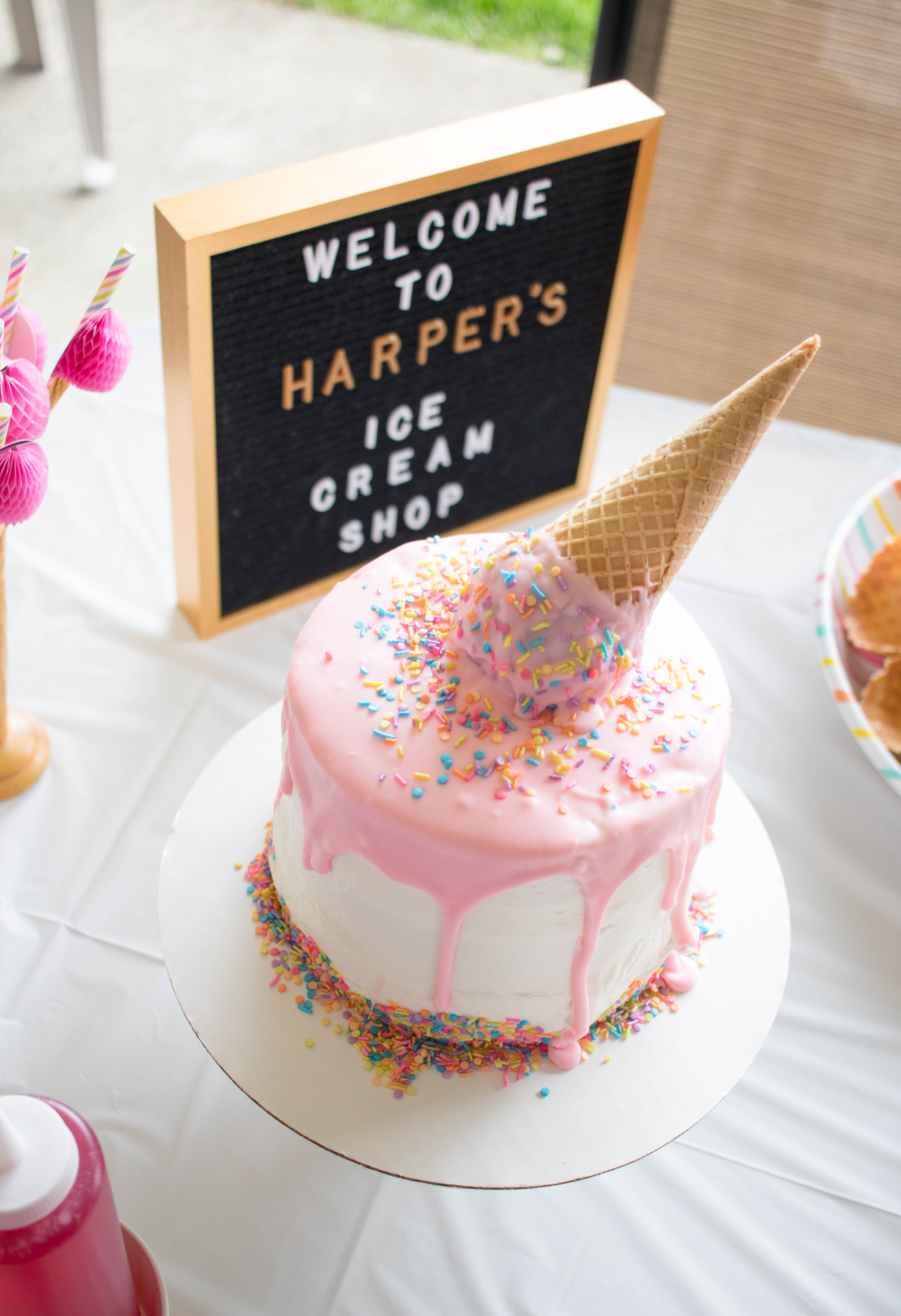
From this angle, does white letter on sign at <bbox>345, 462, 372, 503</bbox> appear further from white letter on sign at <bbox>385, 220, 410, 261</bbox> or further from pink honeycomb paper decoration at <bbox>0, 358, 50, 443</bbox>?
pink honeycomb paper decoration at <bbox>0, 358, 50, 443</bbox>

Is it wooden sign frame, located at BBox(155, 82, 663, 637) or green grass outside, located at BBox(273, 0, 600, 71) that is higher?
wooden sign frame, located at BBox(155, 82, 663, 637)

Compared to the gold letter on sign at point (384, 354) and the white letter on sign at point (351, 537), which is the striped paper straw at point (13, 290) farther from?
the white letter on sign at point (351, 537)

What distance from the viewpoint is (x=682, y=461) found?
0.84 m

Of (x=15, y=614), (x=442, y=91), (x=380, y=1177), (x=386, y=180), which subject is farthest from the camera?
(x=442, y=91)

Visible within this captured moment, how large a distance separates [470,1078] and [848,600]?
2.52 ft

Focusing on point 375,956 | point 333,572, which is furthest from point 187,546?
point 375,956

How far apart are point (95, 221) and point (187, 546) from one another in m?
1.88

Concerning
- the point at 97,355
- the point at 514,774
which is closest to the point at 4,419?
the point at 97,355

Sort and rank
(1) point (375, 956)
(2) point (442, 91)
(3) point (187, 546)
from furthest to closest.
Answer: (2) point (442, 91) → (3) point (187, 546) → (1) point (375, 956)

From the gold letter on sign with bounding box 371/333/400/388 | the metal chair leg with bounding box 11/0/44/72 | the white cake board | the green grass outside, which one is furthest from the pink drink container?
the green grass outside

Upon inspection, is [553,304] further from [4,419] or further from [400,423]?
[4,419]

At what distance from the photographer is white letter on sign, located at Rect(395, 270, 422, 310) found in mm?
1289

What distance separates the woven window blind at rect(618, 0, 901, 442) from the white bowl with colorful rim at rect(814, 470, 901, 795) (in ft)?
1.82

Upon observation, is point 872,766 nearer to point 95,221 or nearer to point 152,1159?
point 152,1159
